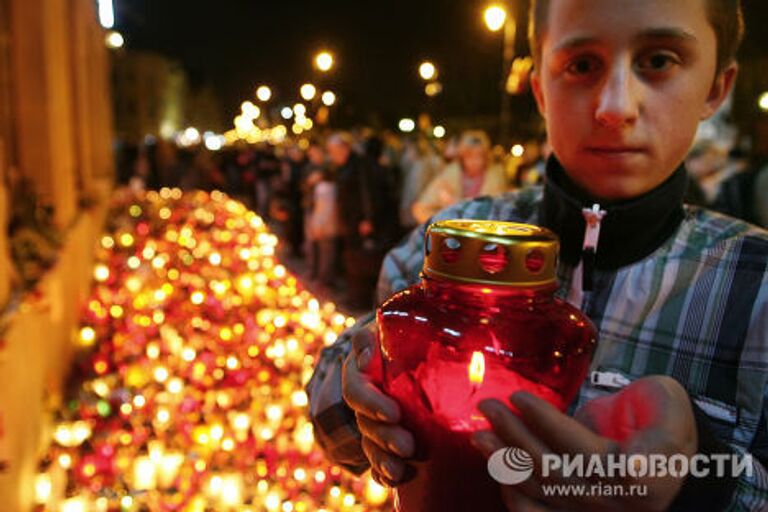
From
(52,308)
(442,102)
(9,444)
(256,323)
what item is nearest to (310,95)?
(442,102)

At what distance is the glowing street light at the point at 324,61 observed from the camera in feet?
60.0

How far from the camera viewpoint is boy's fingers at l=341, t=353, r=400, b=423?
37.4 inches

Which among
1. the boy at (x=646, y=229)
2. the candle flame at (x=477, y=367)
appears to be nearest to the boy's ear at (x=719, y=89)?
the boy at (x=646, y=229)

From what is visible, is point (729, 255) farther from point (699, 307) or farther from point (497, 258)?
point (497, 258)

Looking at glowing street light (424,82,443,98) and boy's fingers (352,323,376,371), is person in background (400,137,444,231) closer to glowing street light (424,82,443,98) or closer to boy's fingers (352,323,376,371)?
boy's fingers (352,323,376,371)

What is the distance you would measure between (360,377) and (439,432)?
0.20 m

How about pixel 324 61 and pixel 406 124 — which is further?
pixel 406 124

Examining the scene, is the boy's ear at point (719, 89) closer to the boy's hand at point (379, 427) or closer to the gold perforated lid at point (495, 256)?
the gold perforated lid at point (495, 256)

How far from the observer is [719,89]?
1.52m

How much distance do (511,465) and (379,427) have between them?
0.22 meters

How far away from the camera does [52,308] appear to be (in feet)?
19.6

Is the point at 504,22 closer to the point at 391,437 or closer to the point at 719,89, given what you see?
the point at 719,89

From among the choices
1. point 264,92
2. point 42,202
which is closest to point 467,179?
point 42,202

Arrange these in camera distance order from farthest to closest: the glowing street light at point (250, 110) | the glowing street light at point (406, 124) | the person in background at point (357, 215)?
1. the glowing street light at point (250, 110)
2. the glowing street light at point (406, 124)
3. the person in background at point (357, 215)
